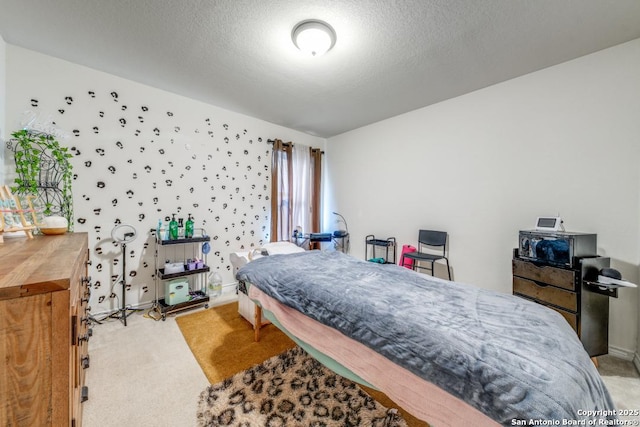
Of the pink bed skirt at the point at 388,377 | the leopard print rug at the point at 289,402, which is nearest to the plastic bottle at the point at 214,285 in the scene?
the leopard print rug at the point at 289,402

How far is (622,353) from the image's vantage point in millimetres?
2002

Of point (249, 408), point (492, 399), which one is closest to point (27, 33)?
point (249, 408)

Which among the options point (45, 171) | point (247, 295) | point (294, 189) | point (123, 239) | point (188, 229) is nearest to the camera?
point (45, 171)

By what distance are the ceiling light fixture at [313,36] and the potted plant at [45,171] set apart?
222cm

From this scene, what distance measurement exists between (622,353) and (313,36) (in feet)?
12.1

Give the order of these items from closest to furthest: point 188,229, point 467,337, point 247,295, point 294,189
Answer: point 467,337, point 247,295, point 188,229, point 294,189

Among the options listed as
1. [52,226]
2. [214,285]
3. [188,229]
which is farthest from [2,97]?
[214,285]

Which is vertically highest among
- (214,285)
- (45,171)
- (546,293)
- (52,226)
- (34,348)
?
(45,171)

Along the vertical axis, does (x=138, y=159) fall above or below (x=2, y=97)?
below

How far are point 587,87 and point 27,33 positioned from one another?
191 inches

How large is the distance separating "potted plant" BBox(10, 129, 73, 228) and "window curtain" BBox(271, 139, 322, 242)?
7.56 feet

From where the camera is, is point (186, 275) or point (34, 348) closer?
point (34, 348)

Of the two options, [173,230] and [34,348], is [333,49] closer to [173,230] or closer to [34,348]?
[34,348]

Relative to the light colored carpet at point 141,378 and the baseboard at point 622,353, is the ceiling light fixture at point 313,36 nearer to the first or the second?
the light colored carpet at point 141,378
